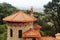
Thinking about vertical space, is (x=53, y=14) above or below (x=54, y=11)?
below

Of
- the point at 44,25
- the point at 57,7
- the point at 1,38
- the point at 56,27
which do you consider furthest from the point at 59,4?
the point at 1,38

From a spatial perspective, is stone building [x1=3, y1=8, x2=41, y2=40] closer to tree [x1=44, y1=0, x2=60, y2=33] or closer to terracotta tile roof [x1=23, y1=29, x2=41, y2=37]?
terracotta tile roof [x1=23, y1=29, x2=41, y2=37]

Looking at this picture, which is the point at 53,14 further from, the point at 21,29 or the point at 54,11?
the point at 21,29

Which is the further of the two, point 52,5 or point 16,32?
point 52,5

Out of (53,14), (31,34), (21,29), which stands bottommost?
(53,14)

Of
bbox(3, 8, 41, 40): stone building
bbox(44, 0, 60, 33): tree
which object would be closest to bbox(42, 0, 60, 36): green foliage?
bbox(44, 0, 60, 33): tree

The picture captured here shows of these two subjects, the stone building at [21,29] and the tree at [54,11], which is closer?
the stone building at [21,29]

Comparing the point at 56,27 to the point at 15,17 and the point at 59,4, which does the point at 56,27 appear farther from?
the point at 15,17

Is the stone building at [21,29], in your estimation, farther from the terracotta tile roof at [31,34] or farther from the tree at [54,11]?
the tree at [54,11]

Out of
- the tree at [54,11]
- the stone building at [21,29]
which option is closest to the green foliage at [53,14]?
the tree at [54,11]

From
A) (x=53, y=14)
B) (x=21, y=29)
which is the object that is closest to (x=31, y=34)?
(x=21, y=29)

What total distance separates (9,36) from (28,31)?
204 cm

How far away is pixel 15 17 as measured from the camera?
19859 millimetres

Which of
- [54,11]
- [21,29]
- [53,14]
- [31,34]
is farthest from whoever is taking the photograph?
[54,11]
